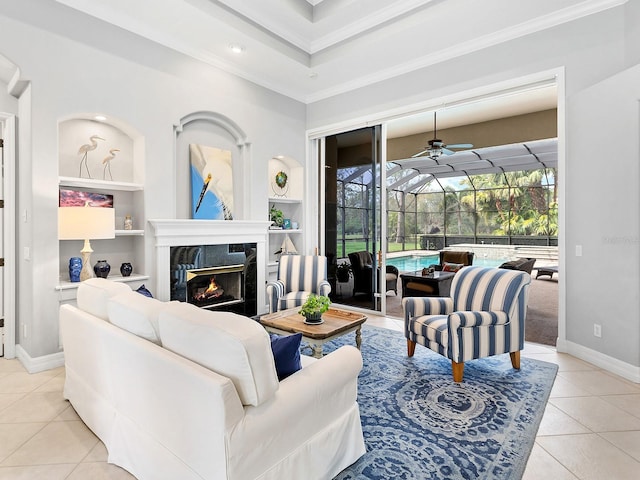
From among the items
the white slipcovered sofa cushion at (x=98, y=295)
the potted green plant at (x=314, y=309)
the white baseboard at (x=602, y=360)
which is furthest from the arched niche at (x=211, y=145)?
the white baseboard at (x=602, y=360)

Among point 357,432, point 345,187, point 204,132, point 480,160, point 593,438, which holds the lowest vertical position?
point 593,438

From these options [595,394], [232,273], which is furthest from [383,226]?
[595,394]

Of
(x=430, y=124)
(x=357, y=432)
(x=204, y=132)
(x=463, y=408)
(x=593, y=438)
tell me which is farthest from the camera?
(x=430, y=124)

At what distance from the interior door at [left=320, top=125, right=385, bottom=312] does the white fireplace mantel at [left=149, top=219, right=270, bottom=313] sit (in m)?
1.20

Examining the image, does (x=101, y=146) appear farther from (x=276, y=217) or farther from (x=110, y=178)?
(x=276, y=217)

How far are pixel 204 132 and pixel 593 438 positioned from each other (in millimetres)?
4731

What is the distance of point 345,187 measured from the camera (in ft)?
18.4

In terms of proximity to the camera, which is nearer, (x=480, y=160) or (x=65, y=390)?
(x=65, y=390)

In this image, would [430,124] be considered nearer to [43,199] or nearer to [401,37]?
[401,37]

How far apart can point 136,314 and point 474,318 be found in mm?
2486

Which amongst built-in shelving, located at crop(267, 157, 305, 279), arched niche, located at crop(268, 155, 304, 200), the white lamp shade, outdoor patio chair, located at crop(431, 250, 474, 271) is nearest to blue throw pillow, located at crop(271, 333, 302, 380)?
the white lamp shade

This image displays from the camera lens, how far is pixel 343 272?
5.67m

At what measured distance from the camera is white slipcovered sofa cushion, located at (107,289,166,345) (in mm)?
1839

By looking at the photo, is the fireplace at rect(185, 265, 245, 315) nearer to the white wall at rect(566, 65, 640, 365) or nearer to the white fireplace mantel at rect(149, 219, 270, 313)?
the white fireplace mantel at rect(149, 219, 270, 313)
